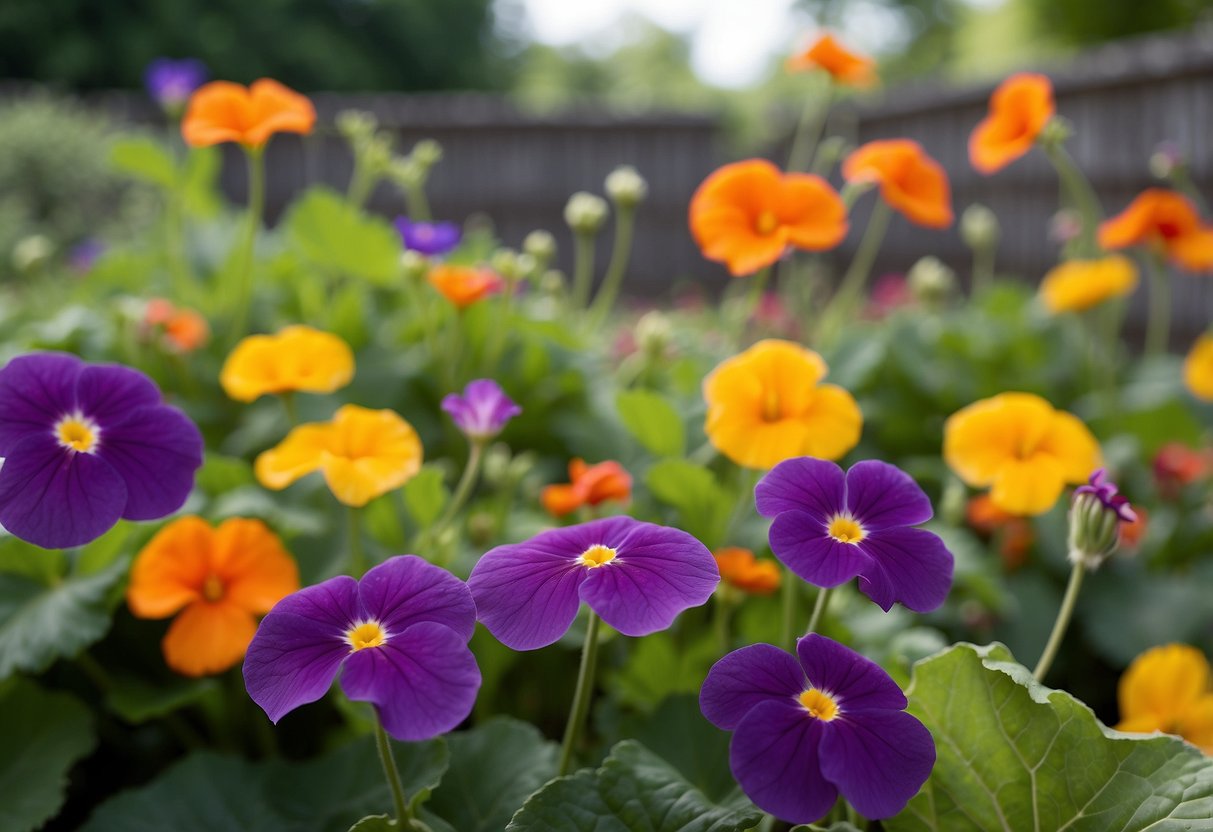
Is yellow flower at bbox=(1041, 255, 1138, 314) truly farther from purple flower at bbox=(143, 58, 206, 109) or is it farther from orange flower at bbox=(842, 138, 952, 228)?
purple flower at bbox=(143, 58, 206, 109)

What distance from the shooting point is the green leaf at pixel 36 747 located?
862 millimetres

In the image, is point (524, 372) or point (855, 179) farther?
point (524, 372)

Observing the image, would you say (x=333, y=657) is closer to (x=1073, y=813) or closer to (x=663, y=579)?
(x=663, y=579)

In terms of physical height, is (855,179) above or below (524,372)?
above

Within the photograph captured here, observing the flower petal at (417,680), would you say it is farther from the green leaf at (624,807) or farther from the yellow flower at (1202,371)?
the yellow flower at (1202,371)

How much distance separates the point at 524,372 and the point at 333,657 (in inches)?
35.5

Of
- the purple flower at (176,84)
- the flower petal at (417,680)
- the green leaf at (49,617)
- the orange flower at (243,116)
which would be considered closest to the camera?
the flower petal at (417,680)

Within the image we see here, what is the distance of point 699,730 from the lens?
0.91 m

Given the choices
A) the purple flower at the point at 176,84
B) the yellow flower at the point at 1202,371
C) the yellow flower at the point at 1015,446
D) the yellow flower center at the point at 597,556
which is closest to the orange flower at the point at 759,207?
the yellow flower at the point at 1015,446

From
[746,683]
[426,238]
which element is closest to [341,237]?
[426,238]

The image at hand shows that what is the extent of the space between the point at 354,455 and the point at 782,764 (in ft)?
1.56

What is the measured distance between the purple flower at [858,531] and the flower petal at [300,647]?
0.27 metres

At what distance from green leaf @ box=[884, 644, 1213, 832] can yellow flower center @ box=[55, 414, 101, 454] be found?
60 centimetres

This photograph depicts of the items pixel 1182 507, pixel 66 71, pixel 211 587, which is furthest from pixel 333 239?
pixel 66 71
